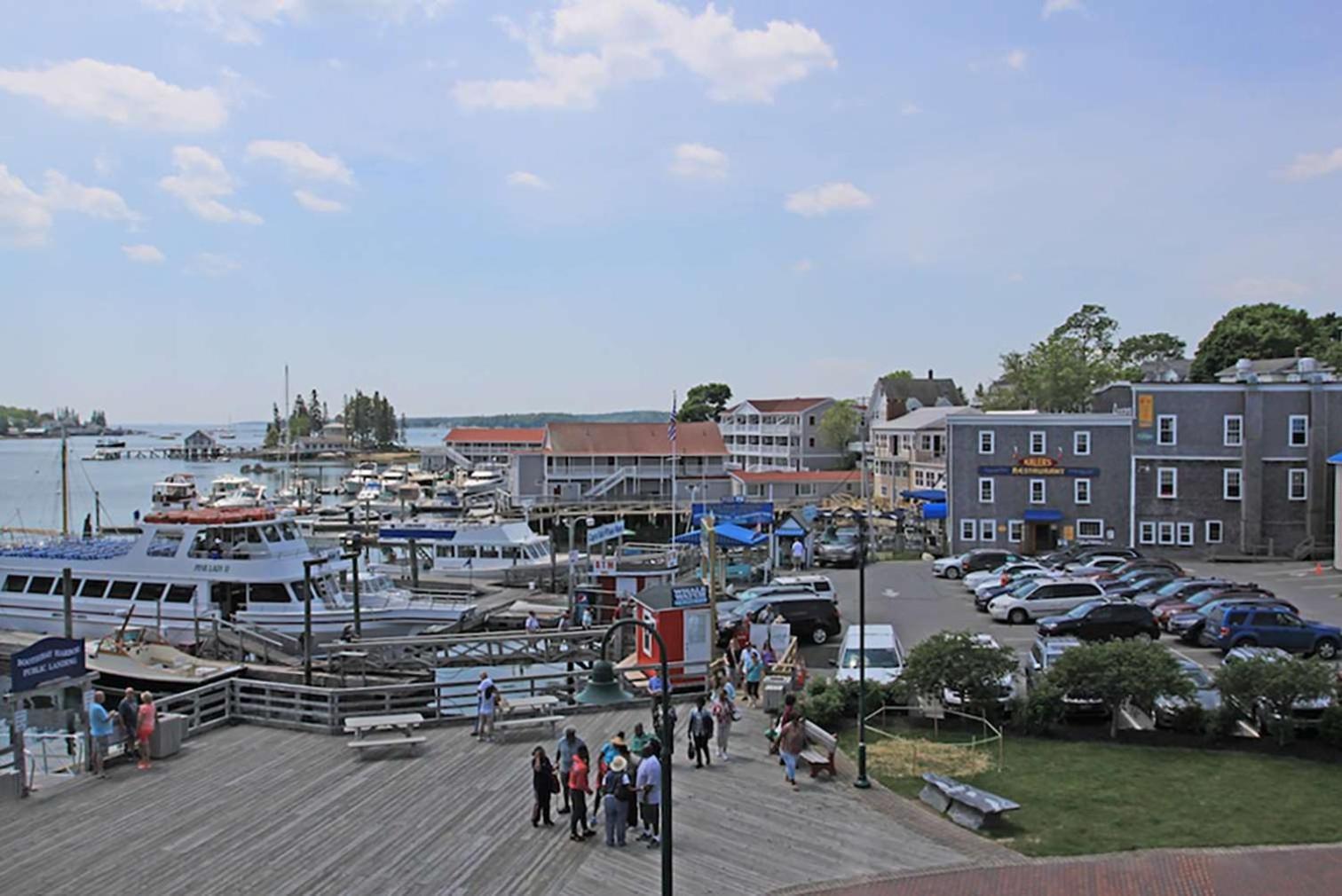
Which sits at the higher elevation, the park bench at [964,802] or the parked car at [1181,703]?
the parked car at [1181,703]

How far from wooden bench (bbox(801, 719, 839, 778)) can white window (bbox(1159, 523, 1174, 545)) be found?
1407 inches

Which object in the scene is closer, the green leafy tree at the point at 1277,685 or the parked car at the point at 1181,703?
the green leafy tree at the point at 1277,685

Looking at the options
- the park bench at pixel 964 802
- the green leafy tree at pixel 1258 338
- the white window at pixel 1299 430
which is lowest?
the park bench at pixel 964 802

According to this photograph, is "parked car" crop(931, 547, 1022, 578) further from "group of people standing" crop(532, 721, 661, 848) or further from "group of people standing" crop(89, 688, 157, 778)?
"group of people standing" crop(89, 688, 157, 778)

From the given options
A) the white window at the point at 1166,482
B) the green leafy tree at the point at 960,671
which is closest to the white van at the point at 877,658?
the green leafy tree at the point at 960,671

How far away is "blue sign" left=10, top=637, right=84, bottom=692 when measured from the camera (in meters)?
16.2

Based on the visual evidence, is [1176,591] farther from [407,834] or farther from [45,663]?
[45,663]

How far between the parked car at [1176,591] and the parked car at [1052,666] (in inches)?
371

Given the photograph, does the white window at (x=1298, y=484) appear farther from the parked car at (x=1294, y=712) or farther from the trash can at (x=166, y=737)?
the trash can at (x=166, y=737)

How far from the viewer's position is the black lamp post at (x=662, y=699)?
10945mm

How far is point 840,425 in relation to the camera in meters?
95.9

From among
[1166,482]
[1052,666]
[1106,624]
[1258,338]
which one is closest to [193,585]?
[1052,666]

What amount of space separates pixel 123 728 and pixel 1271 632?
1082 inches

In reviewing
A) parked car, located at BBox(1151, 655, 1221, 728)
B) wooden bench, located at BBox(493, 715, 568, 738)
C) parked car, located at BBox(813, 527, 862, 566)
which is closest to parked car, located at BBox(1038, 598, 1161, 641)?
parked car, located at BBox(1151, 655, 1221, 728)
